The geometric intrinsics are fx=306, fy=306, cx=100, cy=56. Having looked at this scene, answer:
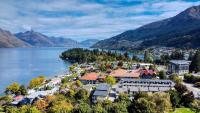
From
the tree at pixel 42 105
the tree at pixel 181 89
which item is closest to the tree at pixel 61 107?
the tree at pixel 42 105

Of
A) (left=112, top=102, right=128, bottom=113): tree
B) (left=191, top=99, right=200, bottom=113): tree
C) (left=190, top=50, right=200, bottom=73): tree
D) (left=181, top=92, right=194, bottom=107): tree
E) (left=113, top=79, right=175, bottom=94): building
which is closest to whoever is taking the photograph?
(left=112, top=102, right=128, bottom=113): tree

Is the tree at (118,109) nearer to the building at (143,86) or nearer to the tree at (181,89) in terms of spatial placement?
the building at (143,86)

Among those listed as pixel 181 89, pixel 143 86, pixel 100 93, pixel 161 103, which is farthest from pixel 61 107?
pixel 143 86

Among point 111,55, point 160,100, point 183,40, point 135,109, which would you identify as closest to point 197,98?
point 160,100

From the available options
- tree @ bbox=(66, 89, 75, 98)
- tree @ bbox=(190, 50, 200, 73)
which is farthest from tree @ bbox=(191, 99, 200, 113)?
tree @ bbox=(190, 50, 200, 73)

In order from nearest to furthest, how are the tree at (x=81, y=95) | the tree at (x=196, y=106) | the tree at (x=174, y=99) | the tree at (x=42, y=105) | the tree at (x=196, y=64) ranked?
the tree at (x=196, y=106), the tree at (x=42, y=105), the tree at (x=174, y=99), the tree at (x=81, y=95), the tree at (x=196, y=64)

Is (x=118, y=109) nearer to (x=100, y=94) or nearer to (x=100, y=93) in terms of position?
(x=100, y=94)

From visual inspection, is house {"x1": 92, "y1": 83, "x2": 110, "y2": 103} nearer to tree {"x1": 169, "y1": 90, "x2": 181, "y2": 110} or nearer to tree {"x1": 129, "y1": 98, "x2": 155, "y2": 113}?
tree {"x1": 129, "y1": 98, "x2": 155, "y2": 113}

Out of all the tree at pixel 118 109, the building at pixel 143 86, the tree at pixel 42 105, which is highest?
the building at pixel 143 86

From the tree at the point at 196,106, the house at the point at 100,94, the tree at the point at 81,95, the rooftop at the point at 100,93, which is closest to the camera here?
the tree at the point at 196,106
